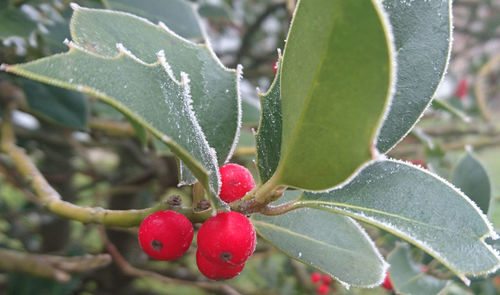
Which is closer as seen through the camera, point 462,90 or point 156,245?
point 156,245

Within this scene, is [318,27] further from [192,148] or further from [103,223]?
[103,223]

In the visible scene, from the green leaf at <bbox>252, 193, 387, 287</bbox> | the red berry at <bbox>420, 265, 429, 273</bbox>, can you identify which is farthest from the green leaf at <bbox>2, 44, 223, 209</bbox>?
the red berry at <bbox>420, 265, 429, 273</bbox>

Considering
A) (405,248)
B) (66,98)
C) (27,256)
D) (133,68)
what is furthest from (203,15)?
(133,68)

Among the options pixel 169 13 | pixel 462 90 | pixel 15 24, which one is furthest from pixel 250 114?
pixel 462 90

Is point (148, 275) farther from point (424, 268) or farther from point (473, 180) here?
point (473, 180)

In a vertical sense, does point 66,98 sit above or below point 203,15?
below

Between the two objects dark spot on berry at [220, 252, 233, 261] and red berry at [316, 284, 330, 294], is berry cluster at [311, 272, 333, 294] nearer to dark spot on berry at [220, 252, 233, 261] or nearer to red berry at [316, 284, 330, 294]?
red berry at [316, 284, 330, 294]
